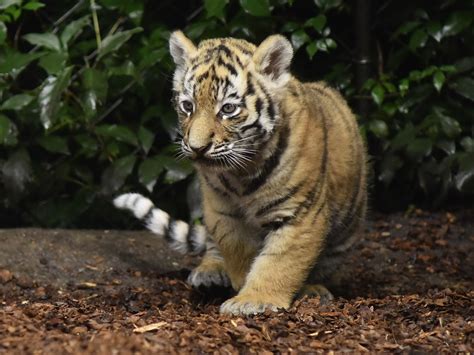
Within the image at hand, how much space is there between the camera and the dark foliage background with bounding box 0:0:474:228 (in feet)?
17.9

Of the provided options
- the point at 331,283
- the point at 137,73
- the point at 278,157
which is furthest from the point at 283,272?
the point at 137,73

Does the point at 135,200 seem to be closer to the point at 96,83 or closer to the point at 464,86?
the point at 96,83

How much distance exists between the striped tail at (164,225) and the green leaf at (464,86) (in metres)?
1.83

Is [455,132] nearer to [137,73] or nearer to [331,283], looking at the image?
[331,283]

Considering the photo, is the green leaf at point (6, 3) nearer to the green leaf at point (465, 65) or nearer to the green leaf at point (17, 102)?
the green leaf at point (17, 102)

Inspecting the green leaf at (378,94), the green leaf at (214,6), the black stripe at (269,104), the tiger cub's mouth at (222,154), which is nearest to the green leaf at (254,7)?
the green leaf at (214,6)

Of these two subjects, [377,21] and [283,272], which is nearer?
[283,272]

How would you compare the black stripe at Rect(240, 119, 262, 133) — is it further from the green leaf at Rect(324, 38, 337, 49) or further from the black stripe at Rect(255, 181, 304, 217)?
the green leaf at Rect(324, 38, 337, 49)

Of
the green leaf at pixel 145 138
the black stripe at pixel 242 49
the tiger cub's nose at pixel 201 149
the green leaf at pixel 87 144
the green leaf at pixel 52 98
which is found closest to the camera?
the tiger cub's nose at pixel 201 149

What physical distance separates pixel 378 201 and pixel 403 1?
1335 mm

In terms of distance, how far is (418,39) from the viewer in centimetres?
565

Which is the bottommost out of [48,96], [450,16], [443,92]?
[48,96]

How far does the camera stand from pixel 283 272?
4.10 metres

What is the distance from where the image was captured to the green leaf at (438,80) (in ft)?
18.0
